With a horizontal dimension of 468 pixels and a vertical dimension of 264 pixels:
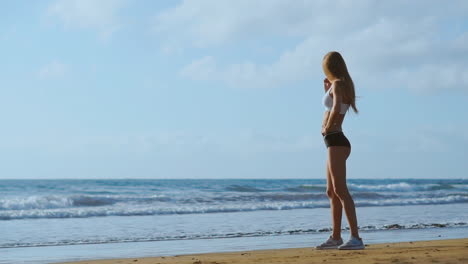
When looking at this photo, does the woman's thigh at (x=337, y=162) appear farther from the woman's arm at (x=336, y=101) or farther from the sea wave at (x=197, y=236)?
the sea wave at (x=197, y=236)

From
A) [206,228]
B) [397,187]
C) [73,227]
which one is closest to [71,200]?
[73,227]

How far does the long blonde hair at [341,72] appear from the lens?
5.81 m

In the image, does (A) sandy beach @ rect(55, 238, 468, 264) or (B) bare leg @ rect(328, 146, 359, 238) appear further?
(B) bare leg @ rect(328, 146, 359, 238)

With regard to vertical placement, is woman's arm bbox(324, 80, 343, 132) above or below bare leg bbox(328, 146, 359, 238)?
above

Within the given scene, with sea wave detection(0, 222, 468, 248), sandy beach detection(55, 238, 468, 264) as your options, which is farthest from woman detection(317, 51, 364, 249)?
sea wave detection(0, 222, 468, 248)

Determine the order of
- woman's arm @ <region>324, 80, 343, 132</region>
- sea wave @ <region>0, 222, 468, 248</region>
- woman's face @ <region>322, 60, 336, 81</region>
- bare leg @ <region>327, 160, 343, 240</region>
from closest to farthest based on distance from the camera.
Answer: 1. woman's arm @ <region>324, 80, 343, 132</region>
2. woman's face @ <region>322, 60, 336, 81</region>
3. bare leg @ <region>327, 160, 343, 240</region>
4. sea wave @ <region>0, 222, 468, 248</region>

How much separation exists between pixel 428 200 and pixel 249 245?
14.7 metres

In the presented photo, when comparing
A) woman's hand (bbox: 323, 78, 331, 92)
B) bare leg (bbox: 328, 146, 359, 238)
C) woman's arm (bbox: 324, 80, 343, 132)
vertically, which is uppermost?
woman's hand (bbox: 323, 78, 331, 92)

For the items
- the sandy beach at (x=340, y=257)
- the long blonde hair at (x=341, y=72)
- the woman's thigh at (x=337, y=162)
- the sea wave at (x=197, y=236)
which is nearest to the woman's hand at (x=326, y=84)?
the long blonde hair at (x=341, y=72)

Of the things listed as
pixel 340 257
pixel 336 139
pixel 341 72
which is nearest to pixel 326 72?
pixel 341 72

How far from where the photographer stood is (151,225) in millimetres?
11766

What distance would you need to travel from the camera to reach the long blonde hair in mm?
5812

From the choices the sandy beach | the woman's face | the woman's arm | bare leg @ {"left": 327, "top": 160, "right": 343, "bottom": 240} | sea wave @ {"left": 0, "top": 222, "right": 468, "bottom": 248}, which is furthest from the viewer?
sea wave @ {"left": 0, "top": 222, "right": 468, "bottom": 248}

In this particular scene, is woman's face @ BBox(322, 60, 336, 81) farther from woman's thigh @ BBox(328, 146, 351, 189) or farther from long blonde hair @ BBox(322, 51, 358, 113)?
woman's thigh @ BBox(328, 146, 351, 189)
